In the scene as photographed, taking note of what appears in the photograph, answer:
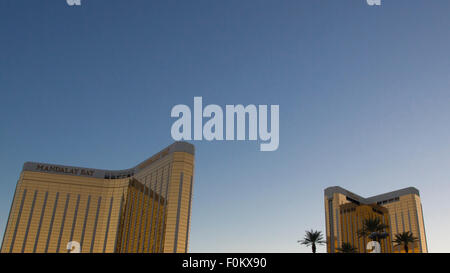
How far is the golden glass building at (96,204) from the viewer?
149 m

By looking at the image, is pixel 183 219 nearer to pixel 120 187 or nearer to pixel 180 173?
pixel 180 173

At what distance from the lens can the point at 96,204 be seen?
188 metres

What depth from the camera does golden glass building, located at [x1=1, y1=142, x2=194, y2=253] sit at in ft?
489

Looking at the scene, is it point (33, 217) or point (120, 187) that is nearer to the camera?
point (33, 217)

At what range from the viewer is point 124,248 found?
165250 mm

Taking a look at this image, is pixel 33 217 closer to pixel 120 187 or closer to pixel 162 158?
pixel 120 187
